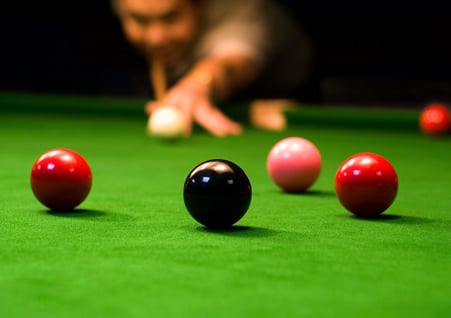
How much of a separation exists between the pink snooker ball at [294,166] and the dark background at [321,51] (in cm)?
601

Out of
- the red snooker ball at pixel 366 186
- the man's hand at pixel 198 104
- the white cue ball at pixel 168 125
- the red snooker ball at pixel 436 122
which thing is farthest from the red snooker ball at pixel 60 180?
the red snooker ball at pixel 436 122

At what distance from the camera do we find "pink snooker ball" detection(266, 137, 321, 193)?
171 inches

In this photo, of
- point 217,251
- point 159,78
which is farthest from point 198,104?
point 217,251

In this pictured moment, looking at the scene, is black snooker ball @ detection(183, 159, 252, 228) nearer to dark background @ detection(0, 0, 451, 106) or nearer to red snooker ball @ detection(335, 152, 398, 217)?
red snooker ball @ detection(335, 152, 398, 217)

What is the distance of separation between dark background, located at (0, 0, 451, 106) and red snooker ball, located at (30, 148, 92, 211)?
279 inches

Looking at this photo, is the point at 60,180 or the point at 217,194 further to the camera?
the point at 60,180

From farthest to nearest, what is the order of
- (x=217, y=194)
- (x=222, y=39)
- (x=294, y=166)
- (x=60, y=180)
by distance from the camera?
(x=222, y=39)
(x=294, y=166)
(x=60, y=180)
(x=217, y=194)

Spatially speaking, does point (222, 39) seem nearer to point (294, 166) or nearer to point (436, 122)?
point (436, 122)

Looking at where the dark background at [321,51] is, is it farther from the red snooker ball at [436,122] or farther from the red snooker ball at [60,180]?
the red snooker ball at [60,180]

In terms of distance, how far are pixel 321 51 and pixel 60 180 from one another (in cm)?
818

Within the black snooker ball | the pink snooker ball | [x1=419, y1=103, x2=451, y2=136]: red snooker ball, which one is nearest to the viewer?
the black snooker ball

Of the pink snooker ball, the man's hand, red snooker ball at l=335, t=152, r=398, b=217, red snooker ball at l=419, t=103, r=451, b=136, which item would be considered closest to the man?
the man's hand

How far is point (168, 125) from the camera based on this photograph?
7.01m

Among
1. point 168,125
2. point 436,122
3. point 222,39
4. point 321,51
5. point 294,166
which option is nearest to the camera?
point 294,166
